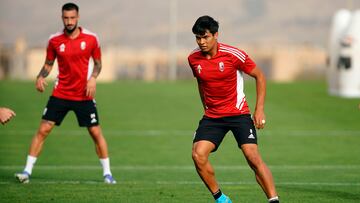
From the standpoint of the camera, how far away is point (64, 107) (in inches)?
639

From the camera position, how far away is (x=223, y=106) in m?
12.6

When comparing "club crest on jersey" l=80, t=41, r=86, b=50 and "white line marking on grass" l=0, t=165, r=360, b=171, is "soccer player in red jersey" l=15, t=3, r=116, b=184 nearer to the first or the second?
"club crest on jersey" l=80, t=41, r=86, b=50

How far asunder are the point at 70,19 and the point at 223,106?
13.2 feet

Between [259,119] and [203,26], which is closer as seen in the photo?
[203,26]

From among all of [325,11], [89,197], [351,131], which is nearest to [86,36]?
[89,197]

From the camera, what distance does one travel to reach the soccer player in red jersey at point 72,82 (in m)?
16.0

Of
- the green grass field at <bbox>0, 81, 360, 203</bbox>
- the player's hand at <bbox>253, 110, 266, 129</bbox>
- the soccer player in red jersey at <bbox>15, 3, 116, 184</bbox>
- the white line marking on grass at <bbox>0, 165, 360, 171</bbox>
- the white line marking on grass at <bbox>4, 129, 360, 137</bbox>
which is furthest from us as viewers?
the white line marking on grass at <bbox>4, 129, 360, 137</bbox>

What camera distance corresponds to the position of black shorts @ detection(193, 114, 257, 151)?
1242 centimetres

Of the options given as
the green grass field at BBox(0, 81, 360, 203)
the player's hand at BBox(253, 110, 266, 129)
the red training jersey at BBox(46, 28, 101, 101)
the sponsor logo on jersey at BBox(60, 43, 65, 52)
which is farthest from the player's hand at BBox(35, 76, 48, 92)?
the player's hand at BBox(253, 110, 266, 129)

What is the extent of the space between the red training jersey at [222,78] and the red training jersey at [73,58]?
378 cm

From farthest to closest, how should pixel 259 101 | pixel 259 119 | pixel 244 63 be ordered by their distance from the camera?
pixel 244 63
pixel 259 101
pixel 259 119

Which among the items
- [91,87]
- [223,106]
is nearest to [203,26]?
[223,106]

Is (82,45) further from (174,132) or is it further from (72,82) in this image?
(174,132)

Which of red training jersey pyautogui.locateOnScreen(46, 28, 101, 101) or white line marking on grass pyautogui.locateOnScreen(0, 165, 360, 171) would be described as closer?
red training jersey pyautogui.locateOnScreen(46, 28, 101, 101)
